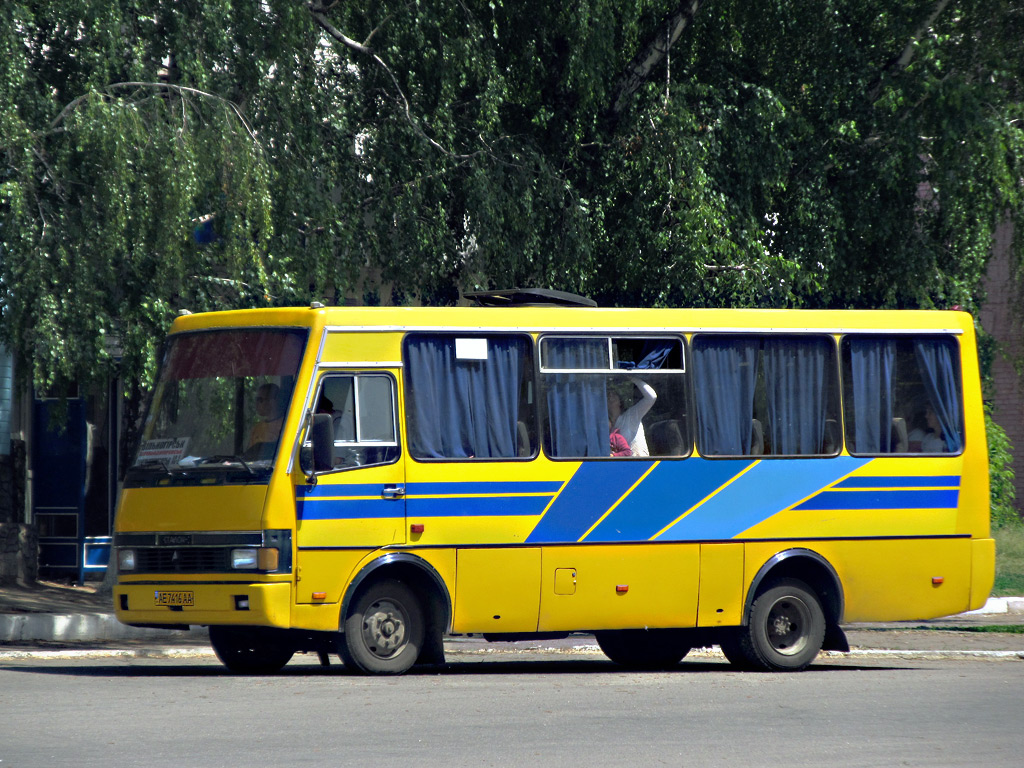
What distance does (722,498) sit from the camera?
12586 millimetres

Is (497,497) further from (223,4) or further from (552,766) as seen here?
(223,4)

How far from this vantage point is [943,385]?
44.3 feet

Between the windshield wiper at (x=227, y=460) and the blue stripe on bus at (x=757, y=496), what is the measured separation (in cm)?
339

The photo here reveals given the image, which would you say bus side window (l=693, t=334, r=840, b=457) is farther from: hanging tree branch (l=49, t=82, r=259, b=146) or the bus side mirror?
hanging tree branch (l=49, t=82, r=259, b=146)

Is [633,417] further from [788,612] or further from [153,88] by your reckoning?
[153,88]

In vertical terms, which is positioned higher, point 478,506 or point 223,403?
point 223,403

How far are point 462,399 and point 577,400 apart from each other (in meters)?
0.98

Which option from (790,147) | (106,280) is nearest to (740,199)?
(790,147)

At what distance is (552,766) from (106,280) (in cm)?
863

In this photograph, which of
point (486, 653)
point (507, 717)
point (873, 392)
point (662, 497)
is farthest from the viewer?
point (486, 653)

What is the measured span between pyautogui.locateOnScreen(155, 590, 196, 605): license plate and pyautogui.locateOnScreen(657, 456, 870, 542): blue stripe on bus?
375 cm

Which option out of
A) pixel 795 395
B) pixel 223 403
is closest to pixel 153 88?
pixel 223 403

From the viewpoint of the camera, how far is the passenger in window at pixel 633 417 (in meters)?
12.4

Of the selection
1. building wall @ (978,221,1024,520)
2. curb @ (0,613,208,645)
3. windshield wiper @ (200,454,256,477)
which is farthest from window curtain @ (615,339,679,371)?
building wall @ (978,221,1024,520)
